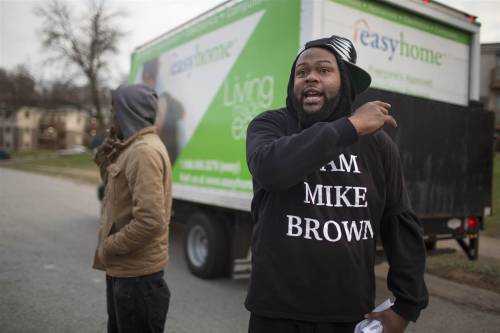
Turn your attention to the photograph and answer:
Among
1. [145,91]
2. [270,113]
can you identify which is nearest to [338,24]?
[145,91]

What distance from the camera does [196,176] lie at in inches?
215

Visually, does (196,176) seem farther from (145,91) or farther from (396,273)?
(396,273)

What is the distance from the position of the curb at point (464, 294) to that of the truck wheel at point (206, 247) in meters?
1.85

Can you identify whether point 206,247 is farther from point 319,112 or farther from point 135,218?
point 319,112

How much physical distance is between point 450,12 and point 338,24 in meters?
1.79

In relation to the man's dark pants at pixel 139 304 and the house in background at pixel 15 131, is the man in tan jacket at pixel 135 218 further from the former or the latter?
the house in background at pixel 15 131

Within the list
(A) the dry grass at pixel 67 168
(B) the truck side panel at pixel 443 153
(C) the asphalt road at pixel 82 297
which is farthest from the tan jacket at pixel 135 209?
(A) the dry grass at pixel 67 168

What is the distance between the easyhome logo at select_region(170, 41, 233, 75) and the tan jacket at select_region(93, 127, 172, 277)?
2616 mm

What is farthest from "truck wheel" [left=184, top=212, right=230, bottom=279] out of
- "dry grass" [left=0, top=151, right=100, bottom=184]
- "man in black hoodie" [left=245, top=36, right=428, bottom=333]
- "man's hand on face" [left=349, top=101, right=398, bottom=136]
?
"dry grass" [left=0, top=151, right=100, bottom=184]

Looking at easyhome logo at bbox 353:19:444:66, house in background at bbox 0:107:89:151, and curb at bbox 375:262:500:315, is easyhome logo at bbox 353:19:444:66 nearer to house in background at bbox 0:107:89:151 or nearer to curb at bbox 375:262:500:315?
curb at bbox 375:262:500:315

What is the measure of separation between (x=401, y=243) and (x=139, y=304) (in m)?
1.41

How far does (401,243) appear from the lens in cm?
174

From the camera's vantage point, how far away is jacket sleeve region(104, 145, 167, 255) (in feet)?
7.38

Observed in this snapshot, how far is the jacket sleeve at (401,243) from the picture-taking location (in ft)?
5.46
